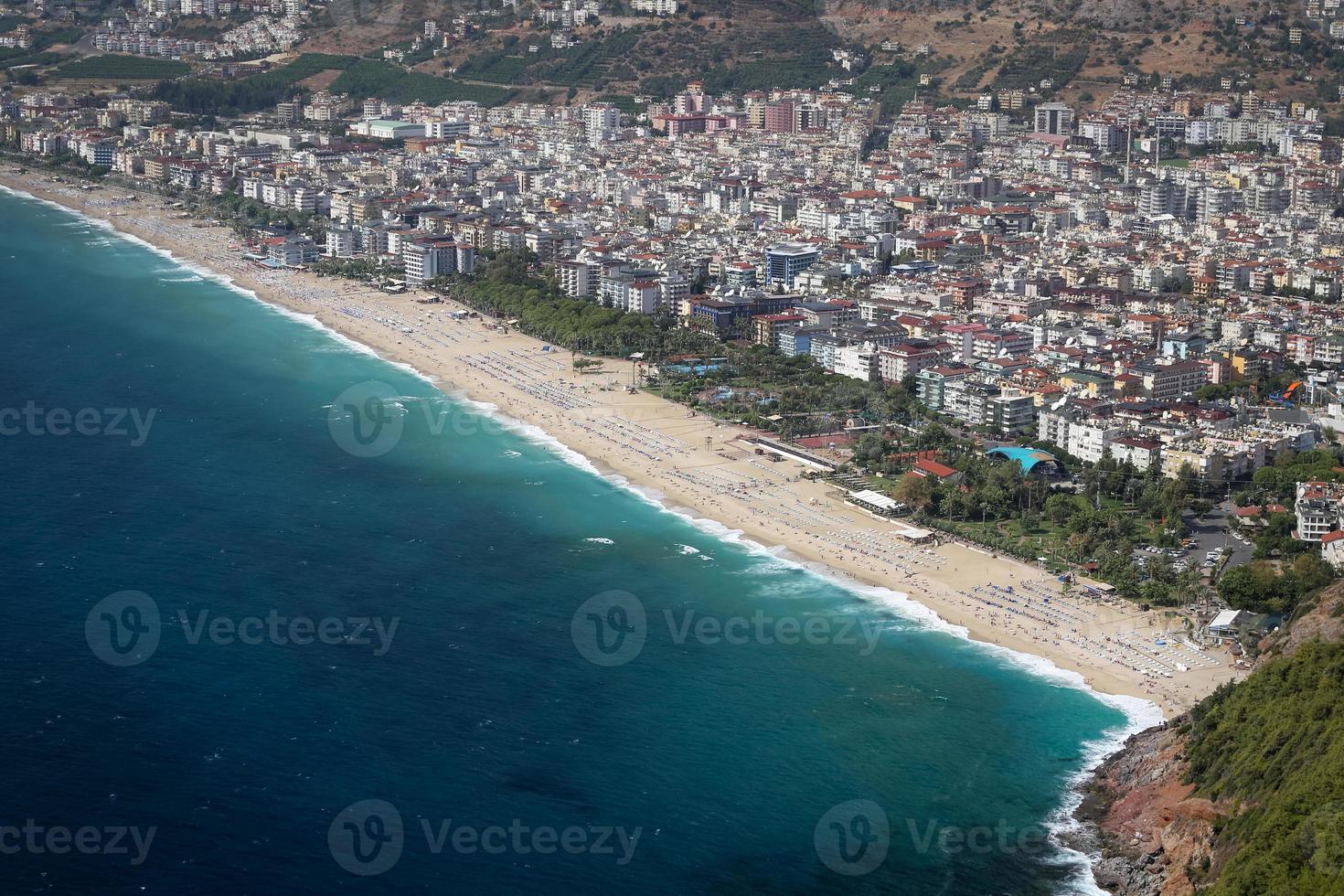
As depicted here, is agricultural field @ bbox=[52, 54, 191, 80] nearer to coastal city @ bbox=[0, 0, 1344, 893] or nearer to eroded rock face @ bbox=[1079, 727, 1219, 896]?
coastal city @ bbox=[0, 0, 1344, 893]

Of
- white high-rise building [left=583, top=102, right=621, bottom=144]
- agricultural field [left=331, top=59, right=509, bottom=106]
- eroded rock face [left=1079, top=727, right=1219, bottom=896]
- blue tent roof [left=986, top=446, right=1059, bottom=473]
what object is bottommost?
eroded rock face [left=1079, top=727, right=1219, bottom=896]

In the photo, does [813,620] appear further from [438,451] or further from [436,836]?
[438,451]

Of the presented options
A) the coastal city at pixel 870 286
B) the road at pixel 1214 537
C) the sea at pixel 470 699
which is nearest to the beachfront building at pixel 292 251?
the coastal city at pixel 870 286

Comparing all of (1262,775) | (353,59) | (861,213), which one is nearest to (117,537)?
(1262,775)

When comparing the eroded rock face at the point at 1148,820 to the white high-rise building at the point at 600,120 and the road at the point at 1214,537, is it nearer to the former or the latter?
the road at the point at 1214,537

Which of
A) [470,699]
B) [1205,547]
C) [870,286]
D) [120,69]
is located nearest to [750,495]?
[1205,547]

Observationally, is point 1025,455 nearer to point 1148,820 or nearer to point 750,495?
point 750,495

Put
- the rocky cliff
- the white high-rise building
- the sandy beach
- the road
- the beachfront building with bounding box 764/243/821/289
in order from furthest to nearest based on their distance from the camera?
the white high-rise building, the beachfront building with bounding box 764/243/821/289, the road, the sandy beach, the rocky cliff

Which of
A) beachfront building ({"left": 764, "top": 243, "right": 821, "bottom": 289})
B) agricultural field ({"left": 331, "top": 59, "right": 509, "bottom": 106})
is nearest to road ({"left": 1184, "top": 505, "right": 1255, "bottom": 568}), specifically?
beachfront building ({"left": 764, "top": 243, "right": 821, "bottom": 289})
